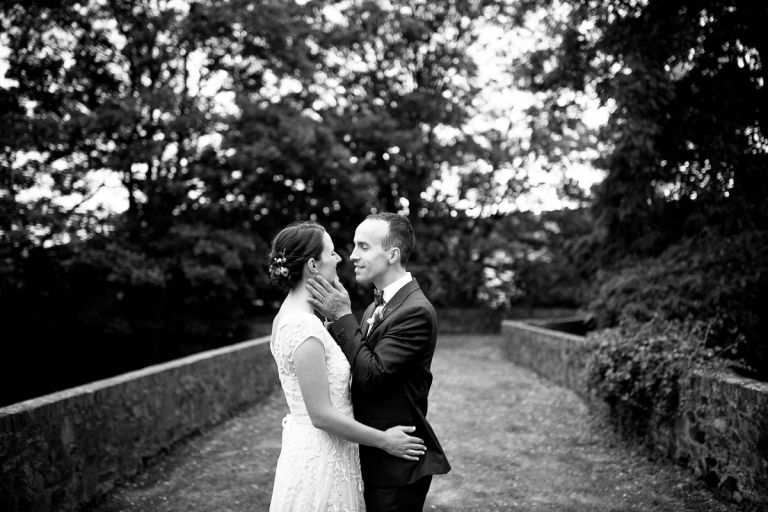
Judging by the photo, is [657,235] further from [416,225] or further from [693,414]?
[416,225]

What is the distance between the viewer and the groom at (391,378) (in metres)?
2.62

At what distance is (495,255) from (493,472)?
66.2 ft

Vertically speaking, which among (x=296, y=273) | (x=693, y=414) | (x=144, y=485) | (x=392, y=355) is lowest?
(x=144, y=485)

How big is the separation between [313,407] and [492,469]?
4.08 m

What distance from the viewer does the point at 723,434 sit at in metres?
5.07

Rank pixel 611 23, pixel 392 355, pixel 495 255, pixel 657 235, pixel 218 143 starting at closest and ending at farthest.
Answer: pixel 392 355
pixel 611 23
pixel 657 235
pixel 218 143
pixel 495 255

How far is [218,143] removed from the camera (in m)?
17.1

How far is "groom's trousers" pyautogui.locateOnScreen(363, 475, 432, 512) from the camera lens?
8.69 ft

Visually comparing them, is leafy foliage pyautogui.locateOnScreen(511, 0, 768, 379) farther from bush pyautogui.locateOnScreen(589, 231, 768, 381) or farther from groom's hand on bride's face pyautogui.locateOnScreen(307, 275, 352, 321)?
groom's hand on bride's face pyautogui.locateOnScreen(307, 275, 352, 321)

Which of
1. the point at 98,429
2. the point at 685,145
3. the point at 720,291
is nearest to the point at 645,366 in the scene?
the point at 720,291

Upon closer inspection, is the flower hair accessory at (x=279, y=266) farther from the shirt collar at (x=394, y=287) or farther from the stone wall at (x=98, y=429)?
the stone wall at (x=98, y=429)

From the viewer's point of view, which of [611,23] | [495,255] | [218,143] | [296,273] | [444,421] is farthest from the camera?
[495,255]

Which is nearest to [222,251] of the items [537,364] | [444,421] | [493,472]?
[537,364]

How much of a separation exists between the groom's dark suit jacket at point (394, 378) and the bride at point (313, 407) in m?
0.07
